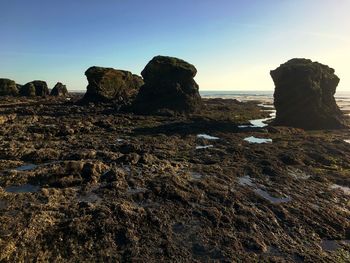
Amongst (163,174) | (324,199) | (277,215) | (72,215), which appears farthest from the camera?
(163,174)

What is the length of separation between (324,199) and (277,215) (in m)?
4.80

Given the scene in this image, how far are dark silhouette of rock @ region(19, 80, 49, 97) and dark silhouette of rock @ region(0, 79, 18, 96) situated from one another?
237 cm

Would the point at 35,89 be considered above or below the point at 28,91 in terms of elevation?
above

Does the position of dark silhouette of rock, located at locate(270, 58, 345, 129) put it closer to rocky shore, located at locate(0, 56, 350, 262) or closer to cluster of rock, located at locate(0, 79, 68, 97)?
rocky shore, located at locate(0, 56, 350, 262)

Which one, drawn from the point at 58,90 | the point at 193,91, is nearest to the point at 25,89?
the point at 58,90

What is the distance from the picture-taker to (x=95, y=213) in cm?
1736

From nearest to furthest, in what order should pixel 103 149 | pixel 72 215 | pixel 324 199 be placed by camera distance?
pixel 72 215, pixel 324 199, pixel 103 149

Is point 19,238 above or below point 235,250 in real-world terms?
above

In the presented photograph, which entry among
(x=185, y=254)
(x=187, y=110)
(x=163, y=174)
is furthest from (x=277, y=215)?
(x=187, y=110)

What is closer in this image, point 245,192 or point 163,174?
point 245,192

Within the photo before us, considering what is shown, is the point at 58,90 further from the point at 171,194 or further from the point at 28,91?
the point at 171,194

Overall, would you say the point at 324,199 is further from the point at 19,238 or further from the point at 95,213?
the point at 19,238

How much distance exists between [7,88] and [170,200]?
103 meters

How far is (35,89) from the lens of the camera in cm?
11119
